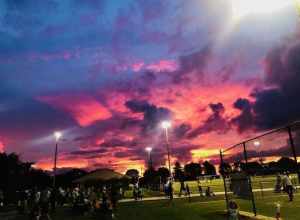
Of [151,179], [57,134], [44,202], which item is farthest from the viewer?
[151,179]

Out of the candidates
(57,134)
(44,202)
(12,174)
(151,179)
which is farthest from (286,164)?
(151,179)

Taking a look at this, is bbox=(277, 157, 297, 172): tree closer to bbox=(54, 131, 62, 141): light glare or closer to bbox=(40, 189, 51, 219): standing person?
bbox=(40, 189, 51, 219): standing person

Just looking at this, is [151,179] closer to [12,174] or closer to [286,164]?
[12,174]

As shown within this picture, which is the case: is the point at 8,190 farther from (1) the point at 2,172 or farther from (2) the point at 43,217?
(2) the point at 43,217

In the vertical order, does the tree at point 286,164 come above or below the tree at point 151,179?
below

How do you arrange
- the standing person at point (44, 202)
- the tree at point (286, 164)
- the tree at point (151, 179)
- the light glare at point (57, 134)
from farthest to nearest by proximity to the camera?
1. the tree at point (151, 179)
2. the light glare at point (57, 134)
3. the standing person at point (44, 202)
4. the tree at point (286, 164)

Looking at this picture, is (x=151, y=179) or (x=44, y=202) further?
(x=151, y=179)

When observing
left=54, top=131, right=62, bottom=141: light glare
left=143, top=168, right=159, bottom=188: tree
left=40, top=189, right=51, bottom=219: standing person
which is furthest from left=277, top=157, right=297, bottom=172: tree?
left=143, top=168, right=159, bottom=188: tree

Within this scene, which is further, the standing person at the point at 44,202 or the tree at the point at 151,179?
the tree at the point at 151,179

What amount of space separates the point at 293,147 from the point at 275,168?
368 cm

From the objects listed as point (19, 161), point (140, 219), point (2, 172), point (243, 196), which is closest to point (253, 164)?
point (243, 196)

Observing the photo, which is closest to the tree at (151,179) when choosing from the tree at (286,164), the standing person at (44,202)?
the standing person at (44,202)

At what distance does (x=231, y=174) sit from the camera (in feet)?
62.6

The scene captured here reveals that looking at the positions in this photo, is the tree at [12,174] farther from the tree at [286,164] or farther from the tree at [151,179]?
the tree at [286,164]
